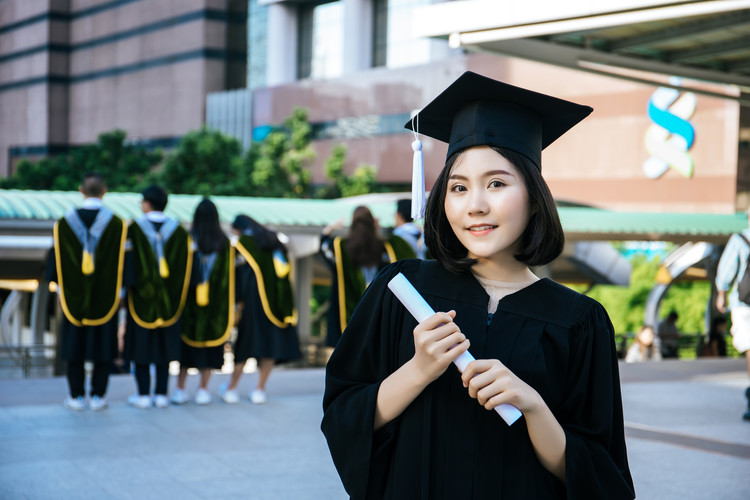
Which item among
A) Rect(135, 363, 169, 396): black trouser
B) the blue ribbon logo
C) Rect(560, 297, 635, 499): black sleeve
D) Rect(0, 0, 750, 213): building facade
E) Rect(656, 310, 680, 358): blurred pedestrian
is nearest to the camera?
Rect(560, 297, 635, 499): black sleeve

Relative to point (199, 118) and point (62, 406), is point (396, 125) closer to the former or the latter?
point (199, 118)

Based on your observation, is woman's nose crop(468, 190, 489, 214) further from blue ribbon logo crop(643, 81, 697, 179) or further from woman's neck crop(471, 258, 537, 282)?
blue ribbon logo crop(643, 81, 697, 179)

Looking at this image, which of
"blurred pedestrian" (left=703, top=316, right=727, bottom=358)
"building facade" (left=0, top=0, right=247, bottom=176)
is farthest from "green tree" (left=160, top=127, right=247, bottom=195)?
"building facade" (left=0, top=0, right=247, bottom=176)

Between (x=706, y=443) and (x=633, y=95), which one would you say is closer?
(x=706, y=443)

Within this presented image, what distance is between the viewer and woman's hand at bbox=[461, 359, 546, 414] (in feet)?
5.58

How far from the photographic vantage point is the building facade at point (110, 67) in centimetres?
4425

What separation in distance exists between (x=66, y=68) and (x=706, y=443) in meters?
49.5

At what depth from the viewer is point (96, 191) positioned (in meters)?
7.16

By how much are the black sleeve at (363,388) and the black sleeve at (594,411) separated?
14.6 inches

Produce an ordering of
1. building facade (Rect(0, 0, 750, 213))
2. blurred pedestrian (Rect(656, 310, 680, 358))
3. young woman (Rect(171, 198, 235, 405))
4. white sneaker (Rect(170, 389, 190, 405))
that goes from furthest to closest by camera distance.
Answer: building facade (Rect(0, 0, 750, 213)), blurred pedestrian (Rect(656, 310, 680, 358)), young woman (Rect(171, 198, 235, 405)), white sneaker (Rect(170, 389, 190, 405))

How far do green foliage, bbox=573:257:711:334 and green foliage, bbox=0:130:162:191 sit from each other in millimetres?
14015

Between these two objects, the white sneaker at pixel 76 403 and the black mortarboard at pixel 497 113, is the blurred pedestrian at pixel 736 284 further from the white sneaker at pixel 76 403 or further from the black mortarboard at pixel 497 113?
the black mortarboard at pixel 497 113

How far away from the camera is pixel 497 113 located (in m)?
2.05

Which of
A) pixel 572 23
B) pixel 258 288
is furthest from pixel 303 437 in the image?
pixel 572 23
